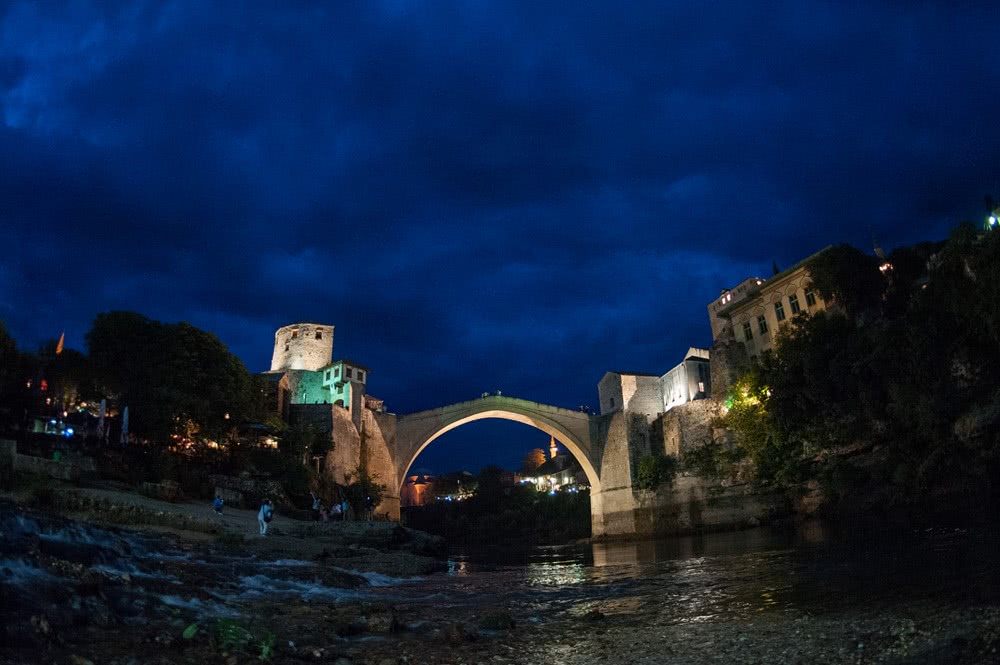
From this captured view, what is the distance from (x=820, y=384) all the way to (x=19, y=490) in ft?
89.5

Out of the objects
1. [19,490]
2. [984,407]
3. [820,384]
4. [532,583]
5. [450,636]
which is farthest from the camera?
[820,384]

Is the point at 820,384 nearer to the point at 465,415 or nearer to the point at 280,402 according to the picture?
the point at 465,415

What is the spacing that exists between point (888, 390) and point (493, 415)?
94.8 ft

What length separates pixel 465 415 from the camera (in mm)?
43375

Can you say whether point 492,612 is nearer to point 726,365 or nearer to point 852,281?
point 852,281

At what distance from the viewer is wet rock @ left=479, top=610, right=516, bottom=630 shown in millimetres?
4973

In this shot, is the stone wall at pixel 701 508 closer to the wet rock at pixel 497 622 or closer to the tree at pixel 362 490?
the tree at pixel 362 490

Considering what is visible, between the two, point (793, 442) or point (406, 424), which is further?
point (406, 424)

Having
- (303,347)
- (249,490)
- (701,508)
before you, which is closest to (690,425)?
(701,508)

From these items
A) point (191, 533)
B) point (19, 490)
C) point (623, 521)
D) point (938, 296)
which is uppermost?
point (938, 296)

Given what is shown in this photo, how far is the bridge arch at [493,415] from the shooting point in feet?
136

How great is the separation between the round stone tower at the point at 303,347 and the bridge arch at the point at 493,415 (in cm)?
1128

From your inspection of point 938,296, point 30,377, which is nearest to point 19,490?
point 30,377

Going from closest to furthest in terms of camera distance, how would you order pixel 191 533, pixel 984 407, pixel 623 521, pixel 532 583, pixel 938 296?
pixel 532 583 → pixel 191 533 → pixel 984 407 → pixel 938 296 → pixel 623 521
